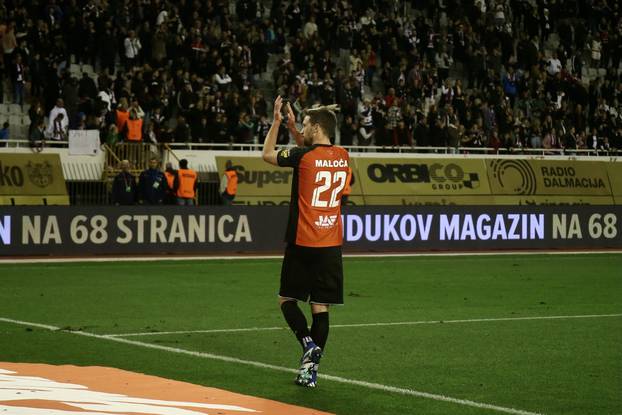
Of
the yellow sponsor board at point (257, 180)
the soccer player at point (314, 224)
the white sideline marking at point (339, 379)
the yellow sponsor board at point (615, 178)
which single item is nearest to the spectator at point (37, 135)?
the yellow sponsor board at point (257, 180)

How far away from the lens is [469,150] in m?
34.9

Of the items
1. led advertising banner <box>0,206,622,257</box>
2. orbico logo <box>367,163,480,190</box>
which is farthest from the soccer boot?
orbico logo <box>367,163,480,190</box>

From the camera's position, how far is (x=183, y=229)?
24.8 metres

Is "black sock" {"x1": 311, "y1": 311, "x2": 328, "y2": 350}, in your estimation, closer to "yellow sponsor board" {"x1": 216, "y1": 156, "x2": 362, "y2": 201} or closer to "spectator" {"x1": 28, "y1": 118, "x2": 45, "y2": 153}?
"spectator" {"x1": 28, "y1": 118, "x2": 45, "y2": 153}

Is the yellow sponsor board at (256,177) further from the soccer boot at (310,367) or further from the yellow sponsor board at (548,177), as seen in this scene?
the soccer boot at (310,367)

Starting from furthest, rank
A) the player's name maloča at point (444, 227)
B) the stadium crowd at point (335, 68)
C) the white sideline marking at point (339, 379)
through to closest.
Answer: the stadium crowd at point (335, 68)
the player's name maloča at point (444, 227)
the white sideline marking at point (339, 379)

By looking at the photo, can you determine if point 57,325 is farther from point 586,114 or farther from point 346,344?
point 586,114

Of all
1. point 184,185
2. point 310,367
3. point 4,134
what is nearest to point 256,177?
point 184,185

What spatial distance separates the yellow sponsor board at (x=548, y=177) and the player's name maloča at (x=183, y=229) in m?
11.1

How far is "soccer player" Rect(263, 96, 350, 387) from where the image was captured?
30.5ft

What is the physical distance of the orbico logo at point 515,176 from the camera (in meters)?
34.3

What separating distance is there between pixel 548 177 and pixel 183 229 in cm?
1394

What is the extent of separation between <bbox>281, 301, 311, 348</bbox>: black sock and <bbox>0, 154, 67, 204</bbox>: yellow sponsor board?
1971 centimetres

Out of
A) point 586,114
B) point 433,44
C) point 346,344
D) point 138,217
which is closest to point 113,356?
point 346,344
